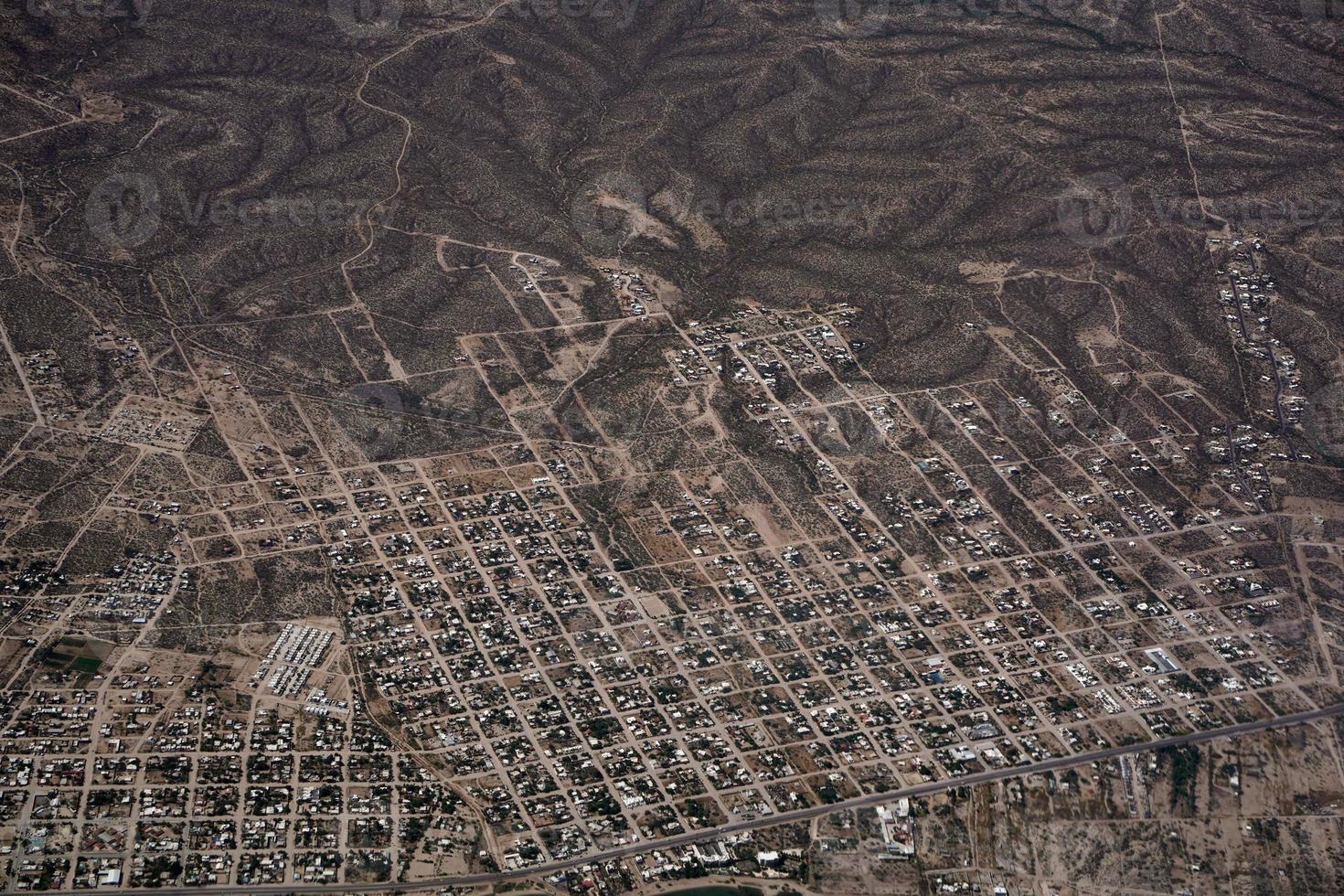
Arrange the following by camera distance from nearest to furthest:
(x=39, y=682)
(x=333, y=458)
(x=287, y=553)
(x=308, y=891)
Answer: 1. (x=308, y=891)
2. (x=39, y=682)
3. (x=287, y=553)
4. (x=333, y=458)

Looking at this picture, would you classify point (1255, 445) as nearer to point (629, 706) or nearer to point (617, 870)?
point (629, 706)

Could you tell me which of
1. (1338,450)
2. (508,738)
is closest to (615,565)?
(508,738)

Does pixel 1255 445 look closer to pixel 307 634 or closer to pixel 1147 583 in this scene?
pixel 1147 583

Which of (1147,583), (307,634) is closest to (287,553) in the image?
(307,634)

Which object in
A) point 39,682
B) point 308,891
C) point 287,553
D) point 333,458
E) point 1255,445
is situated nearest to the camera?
point 308,891

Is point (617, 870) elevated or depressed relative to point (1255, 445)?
depressed

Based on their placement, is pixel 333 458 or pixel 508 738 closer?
pixel 508 738
